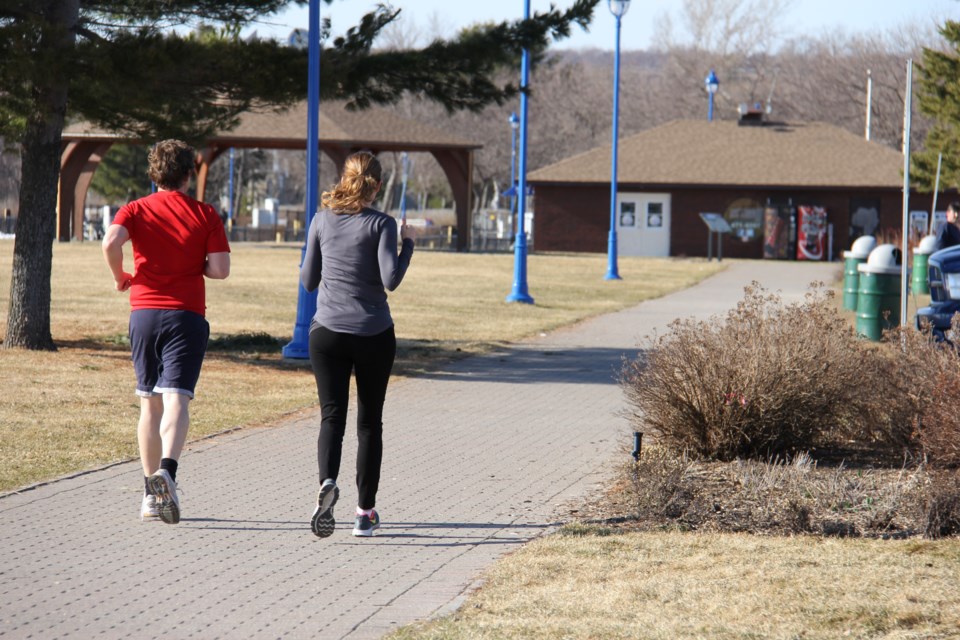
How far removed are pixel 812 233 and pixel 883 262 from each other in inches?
1257

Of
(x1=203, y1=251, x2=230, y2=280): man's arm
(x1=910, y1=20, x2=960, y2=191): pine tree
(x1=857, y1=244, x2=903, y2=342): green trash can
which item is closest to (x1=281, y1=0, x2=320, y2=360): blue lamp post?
(x1=203, y1=251, x2=230, y2=280): man's arm

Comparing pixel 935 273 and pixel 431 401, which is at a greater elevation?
pixel 935 273

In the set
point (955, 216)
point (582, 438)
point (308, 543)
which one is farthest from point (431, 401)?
point (955, 216)

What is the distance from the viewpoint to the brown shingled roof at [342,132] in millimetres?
44375

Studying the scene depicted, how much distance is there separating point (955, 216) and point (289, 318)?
957 centimetres

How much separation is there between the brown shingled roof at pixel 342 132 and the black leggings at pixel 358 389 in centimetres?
3825

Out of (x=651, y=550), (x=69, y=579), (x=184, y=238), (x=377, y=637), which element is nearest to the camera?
(x=377, y=637)

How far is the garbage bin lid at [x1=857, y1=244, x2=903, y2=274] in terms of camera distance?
16.6m

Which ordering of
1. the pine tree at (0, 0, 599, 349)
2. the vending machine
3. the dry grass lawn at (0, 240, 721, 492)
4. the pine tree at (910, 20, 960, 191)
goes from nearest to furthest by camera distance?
the dry grass lawn at (0, 240, 721, 492)
the pine tree at (0, 0, 599, 349)
the pine tree at (910, 20, 960, 191)
the vending machine

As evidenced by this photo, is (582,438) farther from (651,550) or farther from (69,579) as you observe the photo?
(69,579)

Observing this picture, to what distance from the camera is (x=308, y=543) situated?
20.0 ft

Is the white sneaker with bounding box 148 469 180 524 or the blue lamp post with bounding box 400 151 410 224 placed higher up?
the blue lamp post with bounding box 400 151 410 224

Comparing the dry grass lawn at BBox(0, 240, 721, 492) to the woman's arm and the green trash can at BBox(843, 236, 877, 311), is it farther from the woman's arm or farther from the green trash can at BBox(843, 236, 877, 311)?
the green trash can at BBox(843, 236, 877, 311)

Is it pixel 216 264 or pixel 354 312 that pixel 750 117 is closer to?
pixel 216 264
